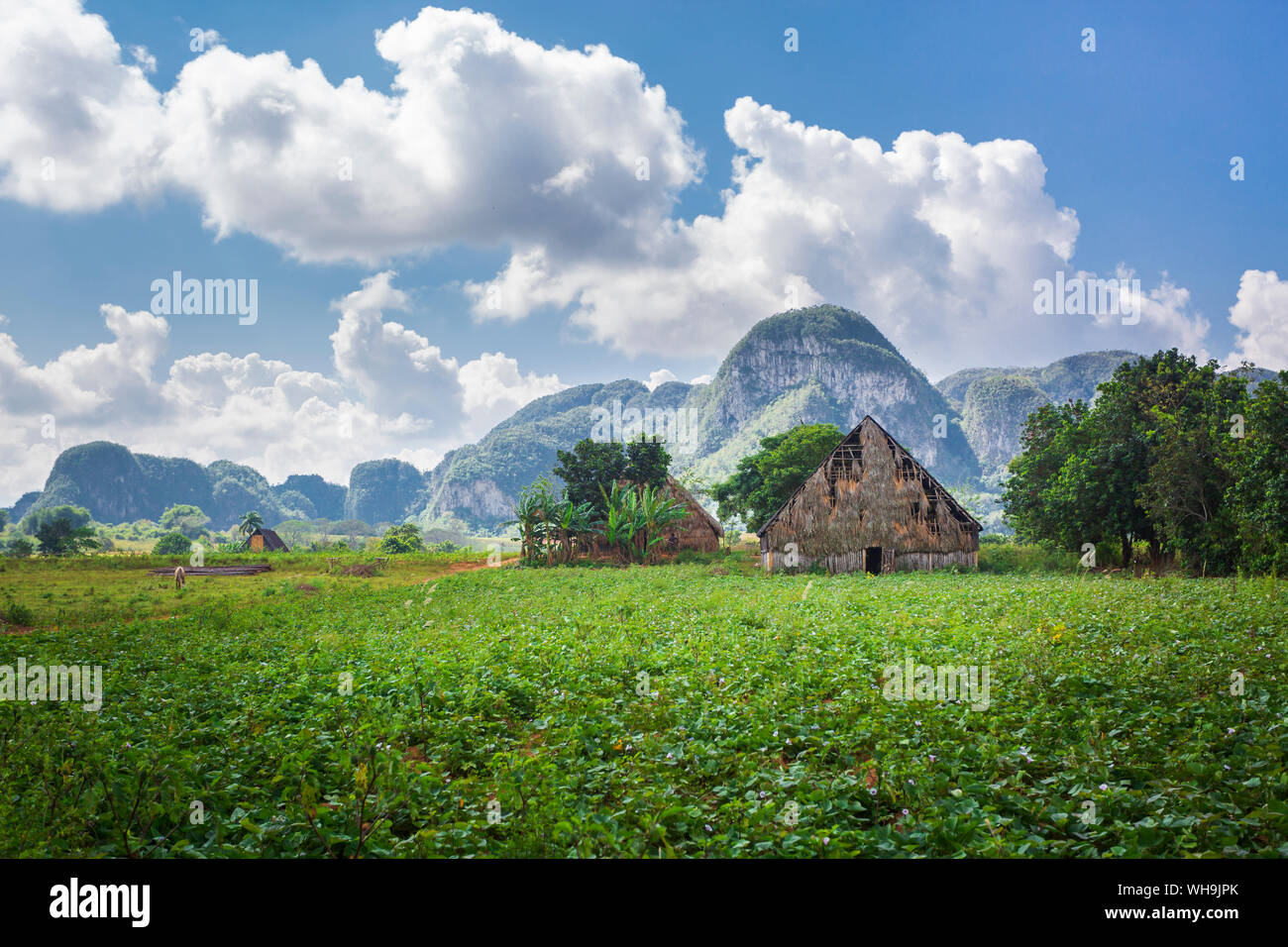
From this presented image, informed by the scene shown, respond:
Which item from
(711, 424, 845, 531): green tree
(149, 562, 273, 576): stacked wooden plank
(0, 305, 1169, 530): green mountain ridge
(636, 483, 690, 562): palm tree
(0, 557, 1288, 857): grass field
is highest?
(0, 305, 1169, 530): green mountain ridge

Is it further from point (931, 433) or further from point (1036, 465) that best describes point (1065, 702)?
point (931, 433)

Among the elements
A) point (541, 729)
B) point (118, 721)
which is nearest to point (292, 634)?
point (118, 721)

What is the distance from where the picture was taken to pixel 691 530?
43250 millimetres

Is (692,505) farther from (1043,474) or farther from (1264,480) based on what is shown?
(1264,480)

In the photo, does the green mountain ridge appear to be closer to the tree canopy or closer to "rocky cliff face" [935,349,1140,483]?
"rocky cliff face" [935,349,1140,483]

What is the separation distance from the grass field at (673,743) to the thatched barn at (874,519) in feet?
63.1

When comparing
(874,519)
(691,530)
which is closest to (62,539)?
(691,530)

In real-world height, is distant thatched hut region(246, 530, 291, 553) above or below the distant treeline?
below

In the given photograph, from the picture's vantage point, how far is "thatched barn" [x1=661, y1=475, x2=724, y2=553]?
139 feet

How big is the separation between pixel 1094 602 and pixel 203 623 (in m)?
19.9

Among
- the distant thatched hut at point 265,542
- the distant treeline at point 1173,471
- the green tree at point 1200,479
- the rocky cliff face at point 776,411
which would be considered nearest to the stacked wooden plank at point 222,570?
the distant thatched hut at point 265,542

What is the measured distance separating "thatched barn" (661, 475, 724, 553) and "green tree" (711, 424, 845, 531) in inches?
115

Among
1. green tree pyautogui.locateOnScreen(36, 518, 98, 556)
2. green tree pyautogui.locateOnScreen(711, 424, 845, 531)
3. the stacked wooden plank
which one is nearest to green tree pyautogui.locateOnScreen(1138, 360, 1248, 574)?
green tree pyautogui.locateOnScreen(711, 424, 845, 531)

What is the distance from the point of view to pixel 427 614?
663 inches
